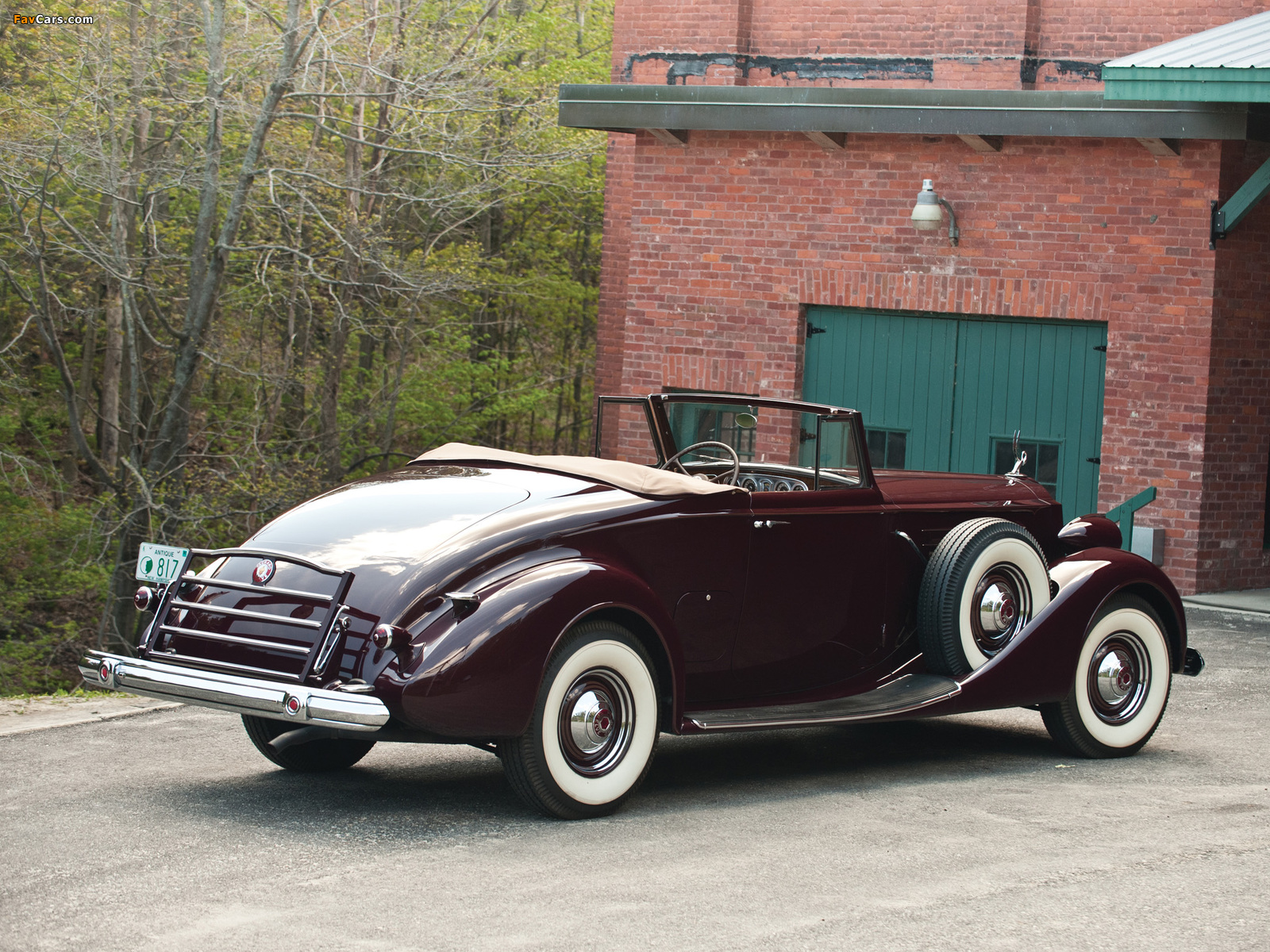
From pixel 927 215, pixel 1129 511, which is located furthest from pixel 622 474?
pixel 927 215

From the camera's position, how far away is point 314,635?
5.25 metres

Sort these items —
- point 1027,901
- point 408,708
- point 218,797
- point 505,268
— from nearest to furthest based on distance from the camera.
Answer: point 1027,901 → point 408,708 → point 218,797 → point 505,268

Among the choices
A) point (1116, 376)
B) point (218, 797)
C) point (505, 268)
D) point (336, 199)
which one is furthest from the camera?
point (505, 268)

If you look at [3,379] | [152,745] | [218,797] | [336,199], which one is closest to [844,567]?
[218,797]

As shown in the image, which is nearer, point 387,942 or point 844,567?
point 387,942

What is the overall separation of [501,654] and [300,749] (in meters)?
1.45

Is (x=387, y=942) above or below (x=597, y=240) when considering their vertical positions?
below

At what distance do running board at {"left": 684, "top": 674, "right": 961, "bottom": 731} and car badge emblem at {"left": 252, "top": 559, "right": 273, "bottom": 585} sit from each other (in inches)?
65.3

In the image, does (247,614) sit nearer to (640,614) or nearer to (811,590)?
(640,614)

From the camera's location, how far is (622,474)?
6.01m

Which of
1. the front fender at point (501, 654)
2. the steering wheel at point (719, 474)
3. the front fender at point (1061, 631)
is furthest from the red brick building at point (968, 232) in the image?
the front fender at point (501, 654)

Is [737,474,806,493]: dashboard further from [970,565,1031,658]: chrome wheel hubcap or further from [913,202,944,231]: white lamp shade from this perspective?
[913,202,944,231]: white lamp shade

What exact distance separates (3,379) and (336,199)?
17.1 ft

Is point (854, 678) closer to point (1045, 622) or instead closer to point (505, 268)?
point (1045, 622)
